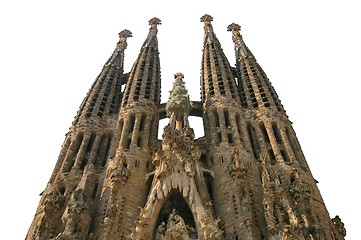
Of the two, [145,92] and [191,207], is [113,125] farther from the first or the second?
[191,207]

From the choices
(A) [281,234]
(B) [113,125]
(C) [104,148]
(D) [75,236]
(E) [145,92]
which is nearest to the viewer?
(A) [281,234]

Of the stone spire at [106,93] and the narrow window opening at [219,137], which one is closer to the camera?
the narrow window opening at [219,137]

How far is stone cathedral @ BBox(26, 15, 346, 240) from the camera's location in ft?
56.5

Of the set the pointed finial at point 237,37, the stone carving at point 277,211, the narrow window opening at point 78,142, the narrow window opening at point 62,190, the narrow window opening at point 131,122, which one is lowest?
the stone carving at point 277,211

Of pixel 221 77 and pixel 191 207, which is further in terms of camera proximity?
pixel 221 77

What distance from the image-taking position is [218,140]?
24188mm

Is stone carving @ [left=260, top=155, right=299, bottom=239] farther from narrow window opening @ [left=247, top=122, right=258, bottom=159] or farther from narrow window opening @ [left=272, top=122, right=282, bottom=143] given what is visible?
narrow window opening @ [left=272, top=122, right=282, bottom=143]

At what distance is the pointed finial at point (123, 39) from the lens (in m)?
39.6

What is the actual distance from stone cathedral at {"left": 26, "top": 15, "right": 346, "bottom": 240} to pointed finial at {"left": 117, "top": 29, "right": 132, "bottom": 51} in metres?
9.36

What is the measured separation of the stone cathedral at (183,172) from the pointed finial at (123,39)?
9361 millimetres

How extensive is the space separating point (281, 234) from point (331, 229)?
4136 mm

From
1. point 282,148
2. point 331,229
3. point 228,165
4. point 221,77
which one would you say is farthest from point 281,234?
point 221,77

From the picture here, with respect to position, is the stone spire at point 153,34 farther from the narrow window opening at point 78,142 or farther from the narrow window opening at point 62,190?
the narrow window opening at point 62,190

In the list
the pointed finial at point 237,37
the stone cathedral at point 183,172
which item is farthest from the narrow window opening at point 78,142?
the pointed finial at point 237,37
